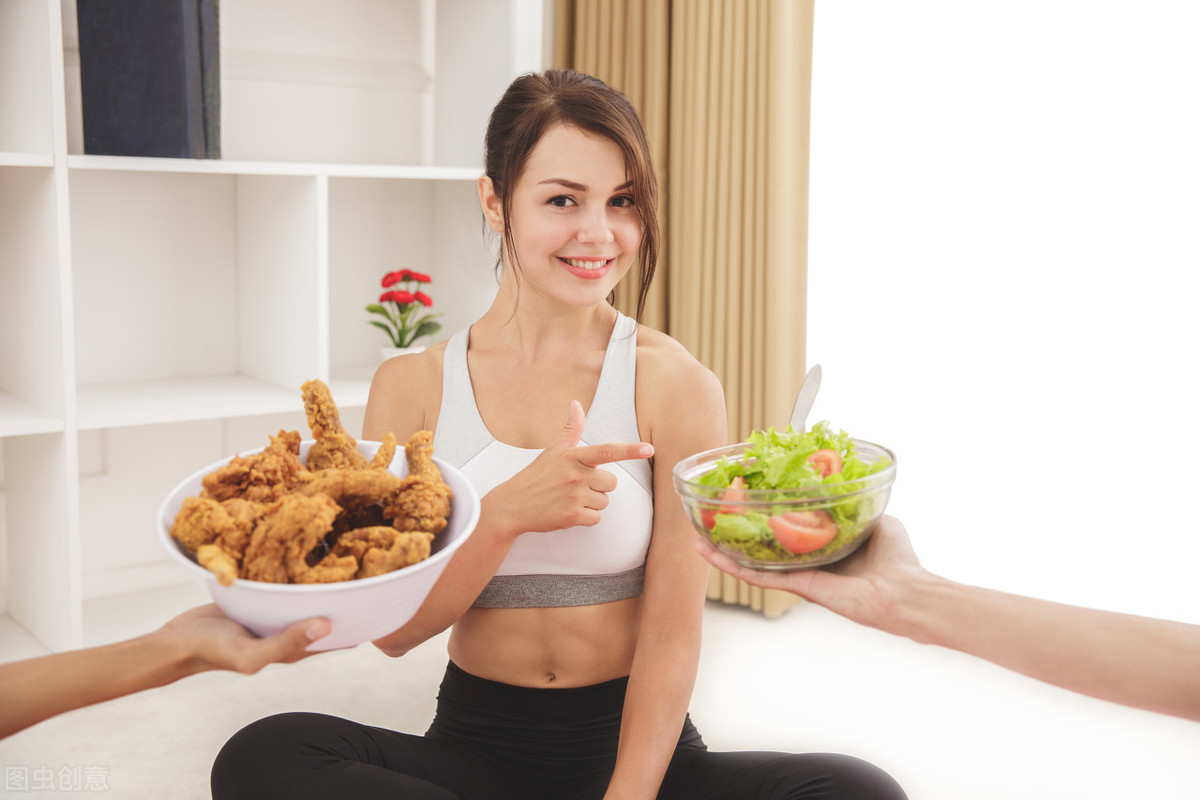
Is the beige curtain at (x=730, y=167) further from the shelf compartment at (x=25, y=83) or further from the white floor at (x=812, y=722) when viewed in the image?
the shelf compartment at (x=25, y=83)

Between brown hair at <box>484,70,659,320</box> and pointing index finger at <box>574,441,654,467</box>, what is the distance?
0.32 m

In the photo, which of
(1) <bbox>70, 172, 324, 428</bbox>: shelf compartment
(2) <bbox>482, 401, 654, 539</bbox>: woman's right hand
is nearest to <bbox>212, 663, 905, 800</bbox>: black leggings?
(2) <bbox>482, 401, 654, 539</bbox>: woman's right hand

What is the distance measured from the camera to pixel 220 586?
86 centimetres

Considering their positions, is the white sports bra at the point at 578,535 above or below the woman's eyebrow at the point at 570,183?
below

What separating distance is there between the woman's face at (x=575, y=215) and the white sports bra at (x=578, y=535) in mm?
164

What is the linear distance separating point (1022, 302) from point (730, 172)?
782 mm

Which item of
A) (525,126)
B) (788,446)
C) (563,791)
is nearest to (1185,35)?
(525,126)

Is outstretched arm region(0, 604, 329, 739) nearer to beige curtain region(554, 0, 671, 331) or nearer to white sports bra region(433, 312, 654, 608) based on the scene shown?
white sports bra region(433, 312, 654, 608)

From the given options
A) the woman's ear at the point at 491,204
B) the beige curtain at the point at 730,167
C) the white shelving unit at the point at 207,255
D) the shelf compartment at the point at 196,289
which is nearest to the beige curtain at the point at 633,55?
the beige curtain at the point at 730,167

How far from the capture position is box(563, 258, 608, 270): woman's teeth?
1414 millimetres

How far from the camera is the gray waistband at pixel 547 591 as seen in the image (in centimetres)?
141

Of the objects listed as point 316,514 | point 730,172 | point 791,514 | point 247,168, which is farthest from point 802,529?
A: point 730,172

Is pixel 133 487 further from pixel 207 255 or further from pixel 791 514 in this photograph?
pixel 791 514

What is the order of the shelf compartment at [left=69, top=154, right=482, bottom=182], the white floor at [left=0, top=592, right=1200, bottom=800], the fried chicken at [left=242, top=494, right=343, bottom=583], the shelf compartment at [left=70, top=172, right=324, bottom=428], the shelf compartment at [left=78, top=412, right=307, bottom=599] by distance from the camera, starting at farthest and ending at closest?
the shelf compartment at [left=78, top=412, right=307, bottom=599]
the shelf compartment at [left=70, top=172, right=324, bottom=428]
the shelf compartment at [left=69, top=154, right=482, bottom=182]
the white floor at [left=0, top=592, right=1200, bottom=800]
the fried chicken at [left=242, top=494, right=343, bottom=583]
